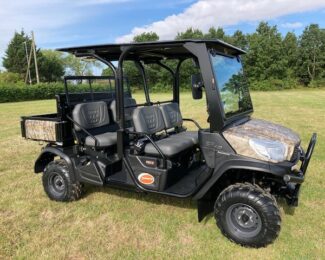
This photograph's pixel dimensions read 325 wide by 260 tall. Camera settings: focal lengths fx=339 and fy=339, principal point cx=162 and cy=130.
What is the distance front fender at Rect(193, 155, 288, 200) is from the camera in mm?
3137

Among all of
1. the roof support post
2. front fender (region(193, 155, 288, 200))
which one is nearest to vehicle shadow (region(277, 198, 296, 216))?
front fender (region(193, 155, 288, 200))

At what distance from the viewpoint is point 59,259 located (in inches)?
130

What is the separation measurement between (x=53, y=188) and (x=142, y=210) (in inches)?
52.7

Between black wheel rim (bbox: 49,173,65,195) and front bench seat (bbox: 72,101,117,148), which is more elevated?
front bench seat (bbox: 72,101,117,148)

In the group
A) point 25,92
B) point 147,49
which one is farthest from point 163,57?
point 25,92

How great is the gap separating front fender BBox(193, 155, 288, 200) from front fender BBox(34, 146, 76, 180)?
1809mm

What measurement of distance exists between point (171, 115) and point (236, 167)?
6.37ft

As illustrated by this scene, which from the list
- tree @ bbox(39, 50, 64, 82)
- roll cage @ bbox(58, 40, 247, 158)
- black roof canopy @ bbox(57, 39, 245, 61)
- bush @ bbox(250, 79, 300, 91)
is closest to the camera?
roll cage @ bbox(58, 40, 247, 158)

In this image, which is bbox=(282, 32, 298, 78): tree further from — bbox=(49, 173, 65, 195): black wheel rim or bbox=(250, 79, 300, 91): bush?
bbox=(49, 173, 65, 195): black wheel rim

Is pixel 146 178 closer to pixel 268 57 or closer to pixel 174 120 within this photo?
pixel 174 120

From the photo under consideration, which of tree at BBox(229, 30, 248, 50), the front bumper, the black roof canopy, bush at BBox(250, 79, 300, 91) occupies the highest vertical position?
tree at BBox(229, 30, 248, 50)

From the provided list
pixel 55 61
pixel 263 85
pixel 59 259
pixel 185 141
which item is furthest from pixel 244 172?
pixel 55 61

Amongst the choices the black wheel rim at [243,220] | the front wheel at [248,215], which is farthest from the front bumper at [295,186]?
the black wheel rim at [243,220]

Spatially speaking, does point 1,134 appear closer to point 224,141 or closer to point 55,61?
point 224,141
